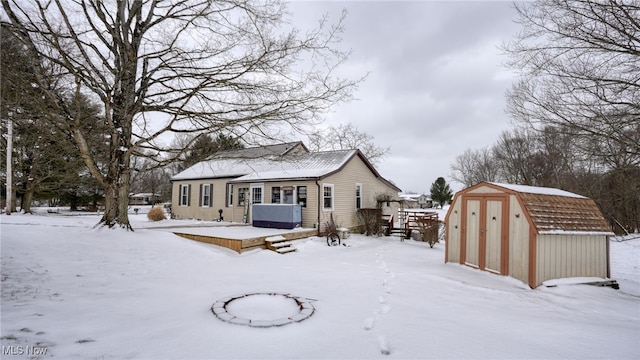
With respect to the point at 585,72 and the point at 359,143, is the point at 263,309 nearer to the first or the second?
the point at 585,72

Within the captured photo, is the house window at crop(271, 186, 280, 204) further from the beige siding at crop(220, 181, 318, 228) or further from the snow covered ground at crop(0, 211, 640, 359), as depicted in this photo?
the snow covered ground at crop(0, 211, 640, 359)

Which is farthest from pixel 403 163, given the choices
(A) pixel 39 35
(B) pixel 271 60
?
(A) pixel 39 35

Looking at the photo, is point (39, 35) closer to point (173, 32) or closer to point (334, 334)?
point (173, 32)

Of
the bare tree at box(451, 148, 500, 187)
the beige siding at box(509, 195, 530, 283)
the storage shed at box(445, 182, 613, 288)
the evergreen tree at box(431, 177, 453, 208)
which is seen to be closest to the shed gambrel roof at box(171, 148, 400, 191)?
the storage shed at box(445, 182, 613, 288)

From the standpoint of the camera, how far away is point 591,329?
3.99 metres

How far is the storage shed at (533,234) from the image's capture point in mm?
6414

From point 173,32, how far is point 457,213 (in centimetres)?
951

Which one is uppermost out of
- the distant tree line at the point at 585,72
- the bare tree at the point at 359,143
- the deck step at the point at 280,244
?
the bare tree at the point at 359,143

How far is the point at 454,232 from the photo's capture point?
851cm

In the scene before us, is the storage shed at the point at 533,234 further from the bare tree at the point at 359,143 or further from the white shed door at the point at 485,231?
the bare tree at the point at 359,143

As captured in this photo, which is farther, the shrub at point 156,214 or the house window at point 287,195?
the shrub at point 156,214

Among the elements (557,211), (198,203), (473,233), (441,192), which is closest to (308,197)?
(473,233)

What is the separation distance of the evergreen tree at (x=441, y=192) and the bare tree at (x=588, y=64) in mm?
44043

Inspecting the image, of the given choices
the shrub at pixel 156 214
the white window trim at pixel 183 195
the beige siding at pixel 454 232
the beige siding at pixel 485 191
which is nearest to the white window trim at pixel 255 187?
the shrub at pixel 156 214
